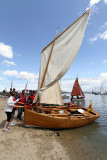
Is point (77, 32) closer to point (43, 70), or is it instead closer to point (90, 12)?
→ point (90, 12)

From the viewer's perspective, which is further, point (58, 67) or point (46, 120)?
point (58, 67)

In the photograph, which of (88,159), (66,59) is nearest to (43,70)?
(66,59)

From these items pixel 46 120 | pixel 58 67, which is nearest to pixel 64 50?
pixel 58 67

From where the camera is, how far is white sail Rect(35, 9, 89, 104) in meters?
7.12

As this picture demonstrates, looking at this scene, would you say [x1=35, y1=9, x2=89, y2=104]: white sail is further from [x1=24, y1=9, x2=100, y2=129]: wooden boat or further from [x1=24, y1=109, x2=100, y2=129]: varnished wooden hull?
[x1=24, y1=109, x2=100, y2=129]: varnished wooden hull

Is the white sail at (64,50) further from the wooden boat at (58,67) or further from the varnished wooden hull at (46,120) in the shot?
the varnished wooden hull at (46,120)

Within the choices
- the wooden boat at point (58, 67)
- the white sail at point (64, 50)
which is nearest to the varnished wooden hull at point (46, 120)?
the wooden boat at point (58, 67)

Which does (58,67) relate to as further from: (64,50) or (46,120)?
(46,120)

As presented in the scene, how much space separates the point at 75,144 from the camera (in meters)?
5.35

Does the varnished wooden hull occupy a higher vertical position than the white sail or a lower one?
lower

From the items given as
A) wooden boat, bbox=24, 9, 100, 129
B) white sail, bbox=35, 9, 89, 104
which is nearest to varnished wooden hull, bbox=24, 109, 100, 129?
wooden boat, bbox=24, 9, 100, 129

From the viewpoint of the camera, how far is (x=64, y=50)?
298 inches

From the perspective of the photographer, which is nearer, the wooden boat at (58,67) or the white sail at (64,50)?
the wooden boat at (58,67)

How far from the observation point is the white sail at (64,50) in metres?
7.12
